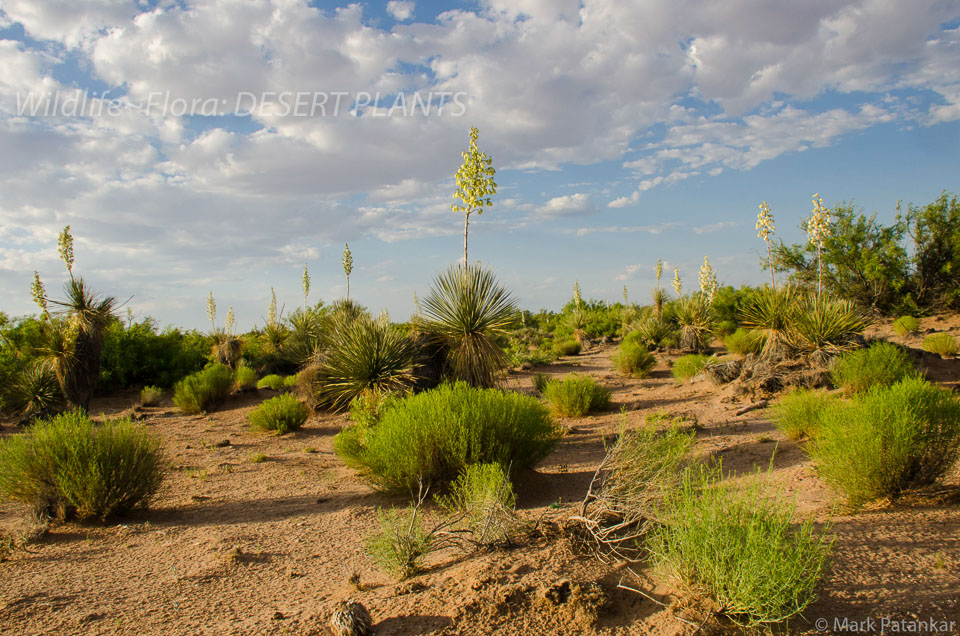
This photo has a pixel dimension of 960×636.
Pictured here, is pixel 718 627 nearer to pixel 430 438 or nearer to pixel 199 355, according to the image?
pixel 430 438

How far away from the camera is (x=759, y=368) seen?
11984 mm

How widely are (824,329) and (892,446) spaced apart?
7.86m

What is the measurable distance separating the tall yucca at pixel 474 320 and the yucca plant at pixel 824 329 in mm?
6584

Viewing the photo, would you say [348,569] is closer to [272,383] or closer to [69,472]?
[69,472]

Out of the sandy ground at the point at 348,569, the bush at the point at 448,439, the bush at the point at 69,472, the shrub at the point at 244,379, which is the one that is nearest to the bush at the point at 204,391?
the shrub at the point at 244,379

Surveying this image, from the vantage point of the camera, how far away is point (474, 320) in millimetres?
10086

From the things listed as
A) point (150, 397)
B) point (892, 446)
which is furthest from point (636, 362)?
point (150, 397)

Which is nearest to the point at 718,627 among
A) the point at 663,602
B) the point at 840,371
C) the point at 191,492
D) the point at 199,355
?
the point at 663,602

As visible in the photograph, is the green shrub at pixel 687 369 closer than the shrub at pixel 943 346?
No

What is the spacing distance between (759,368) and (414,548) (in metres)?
10.1

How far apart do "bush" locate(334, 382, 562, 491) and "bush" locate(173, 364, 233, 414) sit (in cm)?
929

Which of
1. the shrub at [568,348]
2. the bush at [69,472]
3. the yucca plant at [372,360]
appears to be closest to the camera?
the bush at [69,472]

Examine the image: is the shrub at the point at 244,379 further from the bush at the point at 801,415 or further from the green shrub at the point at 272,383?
the bush at the point at 801,415

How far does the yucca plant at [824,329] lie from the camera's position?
11609 millimetres
